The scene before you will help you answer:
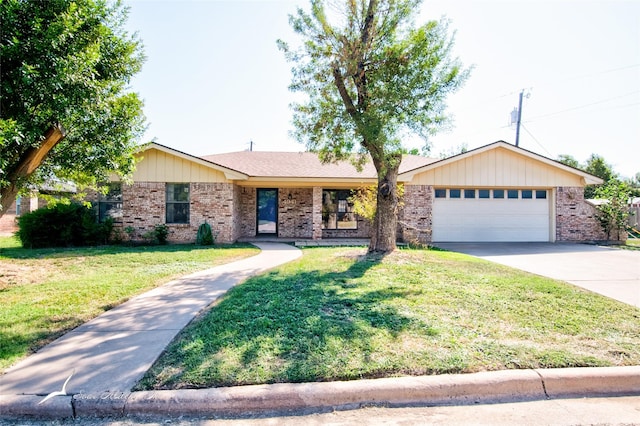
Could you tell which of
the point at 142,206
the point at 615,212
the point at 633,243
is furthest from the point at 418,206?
the point at 142,206

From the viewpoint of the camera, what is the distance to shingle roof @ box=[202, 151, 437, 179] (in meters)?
14.7

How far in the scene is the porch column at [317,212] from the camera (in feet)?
48.8

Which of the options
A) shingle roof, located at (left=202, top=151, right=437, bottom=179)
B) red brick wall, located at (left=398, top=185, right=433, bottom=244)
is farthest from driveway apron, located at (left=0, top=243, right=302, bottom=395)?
red brick wall, located at (left=398, top=185, right=433, bottom=244)

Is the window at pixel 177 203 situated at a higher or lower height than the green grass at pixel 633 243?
higher

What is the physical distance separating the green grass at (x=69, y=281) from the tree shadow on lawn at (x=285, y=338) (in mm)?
1697

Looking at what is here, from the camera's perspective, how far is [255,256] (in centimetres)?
1061

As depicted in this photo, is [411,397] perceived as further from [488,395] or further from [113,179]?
[113,179]

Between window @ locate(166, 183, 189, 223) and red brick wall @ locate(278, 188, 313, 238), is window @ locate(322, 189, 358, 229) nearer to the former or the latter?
red brick wall @ locate(278, 188, 313, 238)

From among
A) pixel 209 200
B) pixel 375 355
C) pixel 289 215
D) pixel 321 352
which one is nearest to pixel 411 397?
pixel 375 355

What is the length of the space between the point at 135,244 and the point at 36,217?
3.21 metres

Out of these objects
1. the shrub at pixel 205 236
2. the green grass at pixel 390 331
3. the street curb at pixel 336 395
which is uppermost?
the shrub at pixel 205 236

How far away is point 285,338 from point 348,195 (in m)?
12.4

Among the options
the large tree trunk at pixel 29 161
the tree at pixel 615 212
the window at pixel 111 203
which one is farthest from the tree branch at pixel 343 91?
the tree at pixel 615 212

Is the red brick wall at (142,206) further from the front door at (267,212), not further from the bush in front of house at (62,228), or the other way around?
the front door at (267,212)
